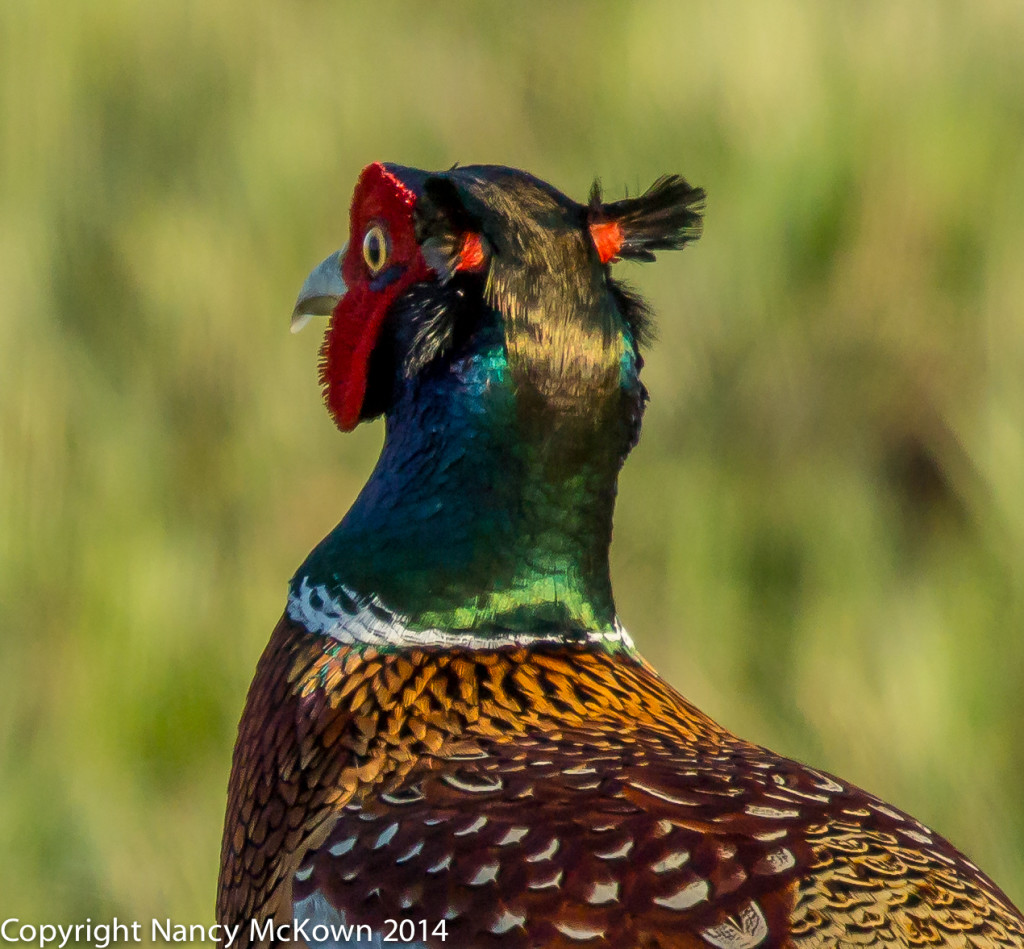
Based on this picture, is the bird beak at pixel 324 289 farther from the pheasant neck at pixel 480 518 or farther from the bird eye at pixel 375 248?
the pheasant neck at pixel 480 518

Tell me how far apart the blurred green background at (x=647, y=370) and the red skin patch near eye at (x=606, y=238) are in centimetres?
294

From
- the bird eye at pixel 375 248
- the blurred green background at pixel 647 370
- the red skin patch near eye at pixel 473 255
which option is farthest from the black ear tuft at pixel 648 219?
the blurred green background at pixel 647 370

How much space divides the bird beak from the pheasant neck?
33 cm

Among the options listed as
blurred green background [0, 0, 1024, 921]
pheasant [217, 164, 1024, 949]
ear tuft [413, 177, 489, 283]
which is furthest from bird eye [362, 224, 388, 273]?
blurred green background [0, 0, 1024, 921]

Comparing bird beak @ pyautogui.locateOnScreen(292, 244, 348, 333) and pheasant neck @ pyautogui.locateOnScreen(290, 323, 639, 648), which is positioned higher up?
bird beak @ pyautogui.locateOnScreen(292, 244, 348, 333)

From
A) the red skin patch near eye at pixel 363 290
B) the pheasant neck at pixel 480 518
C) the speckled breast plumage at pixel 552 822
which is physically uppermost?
the red skin patch near eye at pixel 363 290

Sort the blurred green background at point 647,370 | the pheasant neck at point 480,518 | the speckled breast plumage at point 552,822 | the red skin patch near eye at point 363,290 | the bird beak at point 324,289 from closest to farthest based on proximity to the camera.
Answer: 1. the speckled breast plumage at point 552,822
2. the pheasant neck at point 480,518
3. the red skin patch near eye at point 363,290
4. the bird beak at point 324,289
5. the blurred green background at point 647,370

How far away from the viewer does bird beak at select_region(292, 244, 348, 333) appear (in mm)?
2500

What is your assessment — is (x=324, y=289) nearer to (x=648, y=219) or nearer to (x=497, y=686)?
(x=648, y=219)

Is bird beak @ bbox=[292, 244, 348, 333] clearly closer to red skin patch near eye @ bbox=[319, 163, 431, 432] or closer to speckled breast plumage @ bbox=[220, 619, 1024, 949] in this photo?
red skin patch near eye @ bbox=[319, 163, 431, 432]

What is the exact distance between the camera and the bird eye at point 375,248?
2.36m

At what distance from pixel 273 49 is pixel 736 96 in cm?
182

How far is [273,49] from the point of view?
19.2 ft

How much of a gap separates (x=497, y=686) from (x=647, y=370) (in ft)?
11.3
